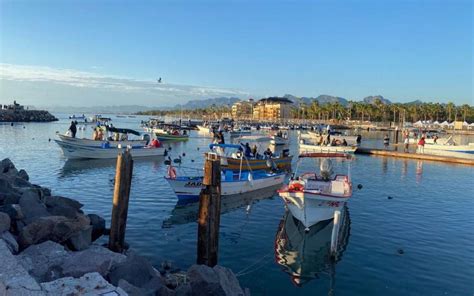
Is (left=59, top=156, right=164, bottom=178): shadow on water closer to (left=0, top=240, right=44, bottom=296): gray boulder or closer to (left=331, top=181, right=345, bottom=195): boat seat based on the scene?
(left=331, top=181, right=345, bottom=195): boat seat

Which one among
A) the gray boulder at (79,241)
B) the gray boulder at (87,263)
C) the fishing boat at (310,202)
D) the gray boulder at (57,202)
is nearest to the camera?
the gray boulder at (87,263)

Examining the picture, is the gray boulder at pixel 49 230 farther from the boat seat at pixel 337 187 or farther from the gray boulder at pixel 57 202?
the boat seat at pixel 337 187

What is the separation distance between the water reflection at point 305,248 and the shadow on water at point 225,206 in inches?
147

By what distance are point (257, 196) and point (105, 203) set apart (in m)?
8.86

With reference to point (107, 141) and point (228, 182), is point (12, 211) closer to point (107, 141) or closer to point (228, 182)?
point (228, 182)

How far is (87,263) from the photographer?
9.67 meters

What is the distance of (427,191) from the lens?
2892cm

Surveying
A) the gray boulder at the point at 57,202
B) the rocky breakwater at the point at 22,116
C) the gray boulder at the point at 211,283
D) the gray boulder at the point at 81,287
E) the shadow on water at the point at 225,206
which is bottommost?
the shadow on water at the point at 225,206

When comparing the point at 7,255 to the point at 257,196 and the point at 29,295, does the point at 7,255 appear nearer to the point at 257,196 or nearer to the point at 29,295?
the point at 29,295

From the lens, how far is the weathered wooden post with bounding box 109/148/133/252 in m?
13.4

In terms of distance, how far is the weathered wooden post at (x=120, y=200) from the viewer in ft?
44.0

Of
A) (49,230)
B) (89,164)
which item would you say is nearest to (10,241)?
(49,230)

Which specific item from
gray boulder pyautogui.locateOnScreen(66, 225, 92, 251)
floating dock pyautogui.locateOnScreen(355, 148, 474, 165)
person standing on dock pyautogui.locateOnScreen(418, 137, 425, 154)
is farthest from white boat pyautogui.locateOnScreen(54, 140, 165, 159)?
person standing on dock pyautogui.locateOnScreen(418, 137, 425, 154)

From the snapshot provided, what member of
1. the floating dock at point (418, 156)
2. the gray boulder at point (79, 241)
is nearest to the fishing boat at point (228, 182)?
the gray boulder at point (79, 241)
